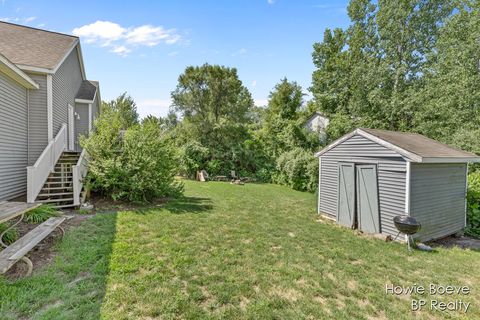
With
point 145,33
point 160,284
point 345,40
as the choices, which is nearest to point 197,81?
point 145,33

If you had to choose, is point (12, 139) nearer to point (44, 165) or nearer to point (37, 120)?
point (44, 165)

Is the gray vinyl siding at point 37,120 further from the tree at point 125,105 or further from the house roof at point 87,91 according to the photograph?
the tree at point 125,105

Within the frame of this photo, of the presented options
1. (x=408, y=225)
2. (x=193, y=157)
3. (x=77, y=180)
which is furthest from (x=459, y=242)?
(x=193, y=157)

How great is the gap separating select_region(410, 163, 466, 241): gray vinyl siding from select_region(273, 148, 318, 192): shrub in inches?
240

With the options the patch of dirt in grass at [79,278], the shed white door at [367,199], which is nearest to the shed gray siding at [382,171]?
the shed white door at [367,199]

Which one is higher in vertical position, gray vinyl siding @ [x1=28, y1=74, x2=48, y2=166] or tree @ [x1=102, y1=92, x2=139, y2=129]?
tree @ [x1=102, y1=92, x2=139, y2=129]

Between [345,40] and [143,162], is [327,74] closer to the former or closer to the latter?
[345,40]

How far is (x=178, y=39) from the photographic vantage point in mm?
11078

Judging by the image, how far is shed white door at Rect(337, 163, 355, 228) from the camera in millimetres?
6896

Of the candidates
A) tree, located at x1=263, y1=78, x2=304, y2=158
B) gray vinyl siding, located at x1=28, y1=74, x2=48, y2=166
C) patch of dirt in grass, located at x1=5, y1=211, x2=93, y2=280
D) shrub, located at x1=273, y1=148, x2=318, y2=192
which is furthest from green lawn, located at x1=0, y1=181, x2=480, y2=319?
tree, located at x1=263, y1=78, x2=304, y2=158

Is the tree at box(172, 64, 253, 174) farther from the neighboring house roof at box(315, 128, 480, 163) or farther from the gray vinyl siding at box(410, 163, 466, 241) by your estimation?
the gray vinyl siding at box(410, 163, 466, 241)

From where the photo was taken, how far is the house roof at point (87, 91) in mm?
11736

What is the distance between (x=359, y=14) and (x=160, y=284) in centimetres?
2114

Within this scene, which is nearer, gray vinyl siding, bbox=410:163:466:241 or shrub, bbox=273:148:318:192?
gray vinyl siding, bbox=410:163:466:241
